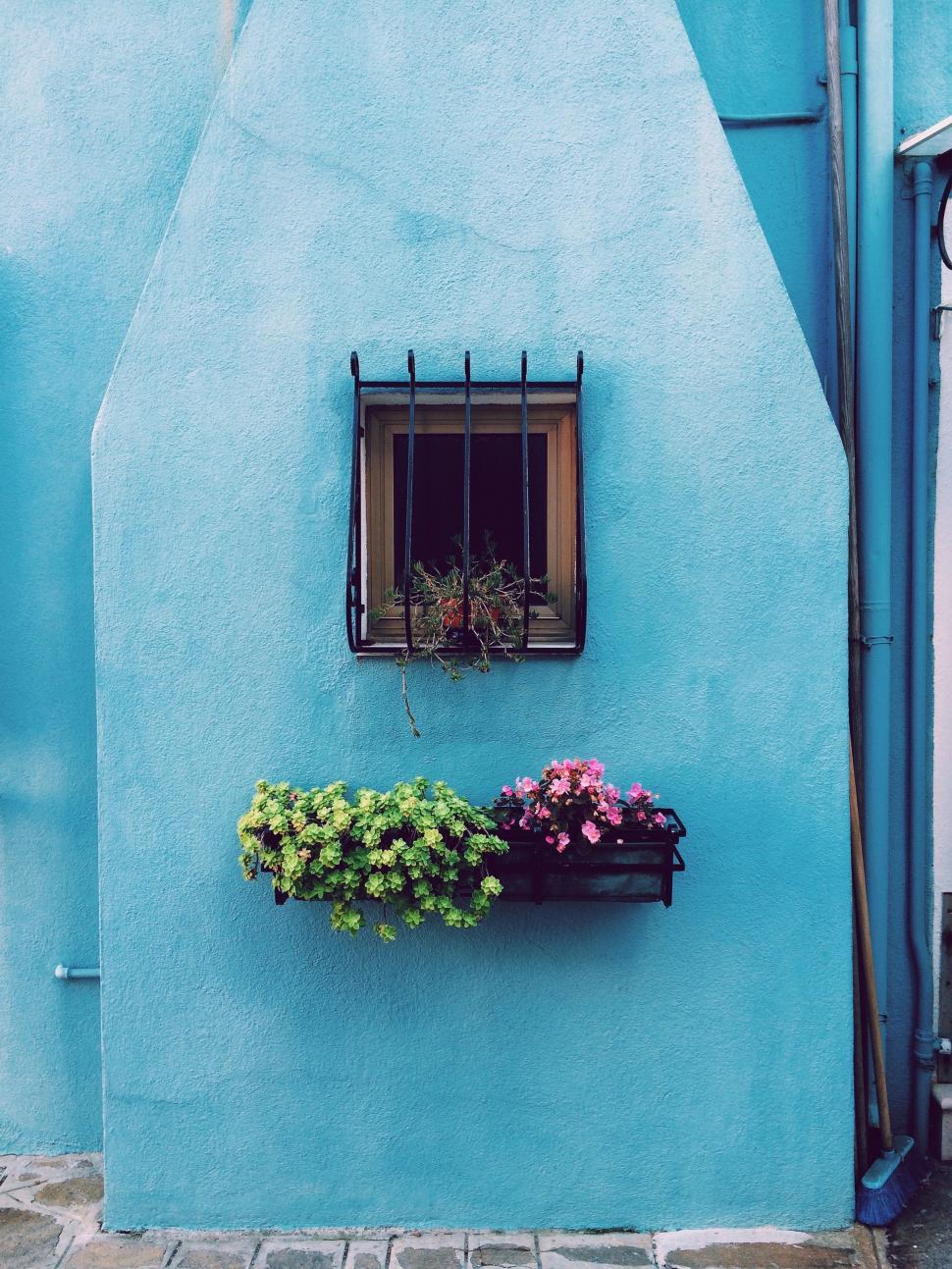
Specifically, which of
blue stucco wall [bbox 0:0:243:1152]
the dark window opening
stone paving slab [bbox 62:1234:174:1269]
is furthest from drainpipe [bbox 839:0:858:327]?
stone paving slab [bbox 62:1234:174:1269]

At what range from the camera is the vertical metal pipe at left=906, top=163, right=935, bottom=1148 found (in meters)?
3.51

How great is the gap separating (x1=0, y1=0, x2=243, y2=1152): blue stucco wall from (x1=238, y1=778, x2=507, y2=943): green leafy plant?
1259mm

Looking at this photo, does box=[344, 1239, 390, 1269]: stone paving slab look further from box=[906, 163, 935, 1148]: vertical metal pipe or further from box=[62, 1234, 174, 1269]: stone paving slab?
box=[906, 163, 935, 1148]: vertical metal pipe

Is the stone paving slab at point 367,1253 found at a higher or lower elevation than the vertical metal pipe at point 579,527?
lower

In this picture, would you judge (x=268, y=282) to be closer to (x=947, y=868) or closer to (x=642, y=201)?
(x=642, y=201)

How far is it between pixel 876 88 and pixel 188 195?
2.60m

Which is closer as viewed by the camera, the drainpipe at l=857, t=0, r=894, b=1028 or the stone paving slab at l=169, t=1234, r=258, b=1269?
the stone paving slab at l=169, t=1234, r=258, b=1269

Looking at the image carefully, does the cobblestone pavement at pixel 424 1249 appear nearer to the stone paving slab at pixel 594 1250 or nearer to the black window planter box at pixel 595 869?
the stone paving slab at pixel 594 1250

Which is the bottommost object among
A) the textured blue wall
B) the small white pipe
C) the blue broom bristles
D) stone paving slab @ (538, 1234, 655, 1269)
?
stone paving slab @ (538, 1234, 655, 1269)

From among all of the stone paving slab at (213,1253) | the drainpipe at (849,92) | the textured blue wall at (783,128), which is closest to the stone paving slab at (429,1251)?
the stone paving slab at (213,1253)

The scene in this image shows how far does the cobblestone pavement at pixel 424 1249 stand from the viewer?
2.99 metres

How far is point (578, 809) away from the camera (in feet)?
9.33

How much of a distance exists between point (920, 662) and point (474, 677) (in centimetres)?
182

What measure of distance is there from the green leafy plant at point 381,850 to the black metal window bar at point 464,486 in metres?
0.54
